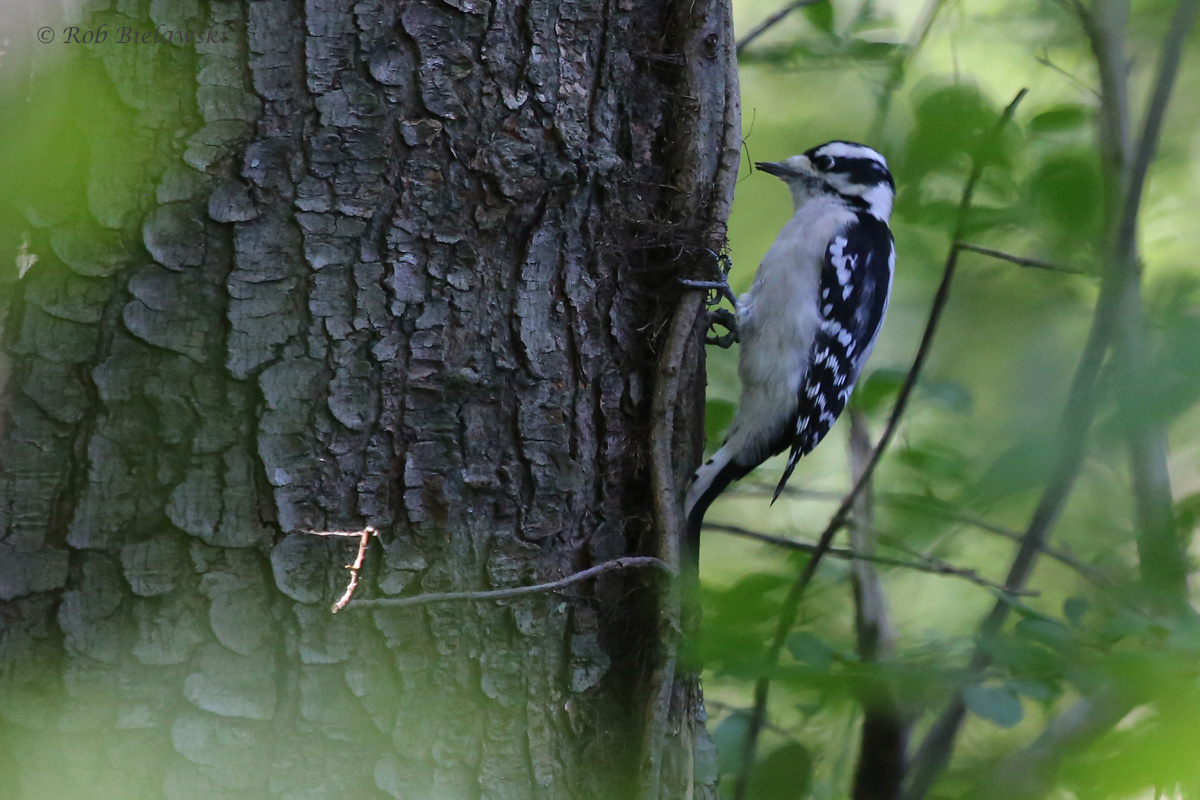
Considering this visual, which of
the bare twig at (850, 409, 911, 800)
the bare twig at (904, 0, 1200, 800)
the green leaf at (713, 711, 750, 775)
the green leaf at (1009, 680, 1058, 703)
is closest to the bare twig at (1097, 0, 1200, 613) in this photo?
the bare twig at (904, 0, 1200, 800)

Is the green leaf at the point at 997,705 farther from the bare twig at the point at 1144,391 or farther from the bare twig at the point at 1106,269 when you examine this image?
the bare twig at the point at 1144,391

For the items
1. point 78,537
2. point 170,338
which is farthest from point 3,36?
point 78,537

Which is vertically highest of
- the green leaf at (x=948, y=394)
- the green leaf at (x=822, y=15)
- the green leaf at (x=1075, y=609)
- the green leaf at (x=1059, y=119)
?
the green leaf at (x=822, y=15)

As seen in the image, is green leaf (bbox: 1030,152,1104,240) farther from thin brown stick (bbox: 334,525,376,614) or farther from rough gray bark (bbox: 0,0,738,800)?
thin brown stick (bbox: 334,525,376,614)

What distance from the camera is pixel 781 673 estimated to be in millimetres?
1306

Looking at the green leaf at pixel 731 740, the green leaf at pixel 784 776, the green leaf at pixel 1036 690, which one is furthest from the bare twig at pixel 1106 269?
the green leaf at pixel 731 740

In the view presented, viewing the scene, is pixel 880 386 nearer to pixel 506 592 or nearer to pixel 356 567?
pixel 506 592

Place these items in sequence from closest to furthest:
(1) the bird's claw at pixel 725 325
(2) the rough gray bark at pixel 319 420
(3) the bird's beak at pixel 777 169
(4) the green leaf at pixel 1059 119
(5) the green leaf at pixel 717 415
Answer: (2) the rough gray bark at pixel 319 420
(4) the green leaf at pixel 1059 119
(5) the green leaf at pixel 717 415
(1) the bird's claw at pixel 725 325
(3) the bird's beak at pixel 777 169

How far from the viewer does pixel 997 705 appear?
5.44 ft

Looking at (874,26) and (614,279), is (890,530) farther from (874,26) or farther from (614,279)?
(874,26)

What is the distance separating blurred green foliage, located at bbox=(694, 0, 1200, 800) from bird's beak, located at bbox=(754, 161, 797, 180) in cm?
9

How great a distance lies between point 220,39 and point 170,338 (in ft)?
1.82

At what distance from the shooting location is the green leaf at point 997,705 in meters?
1.64

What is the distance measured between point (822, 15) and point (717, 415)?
1.27m
